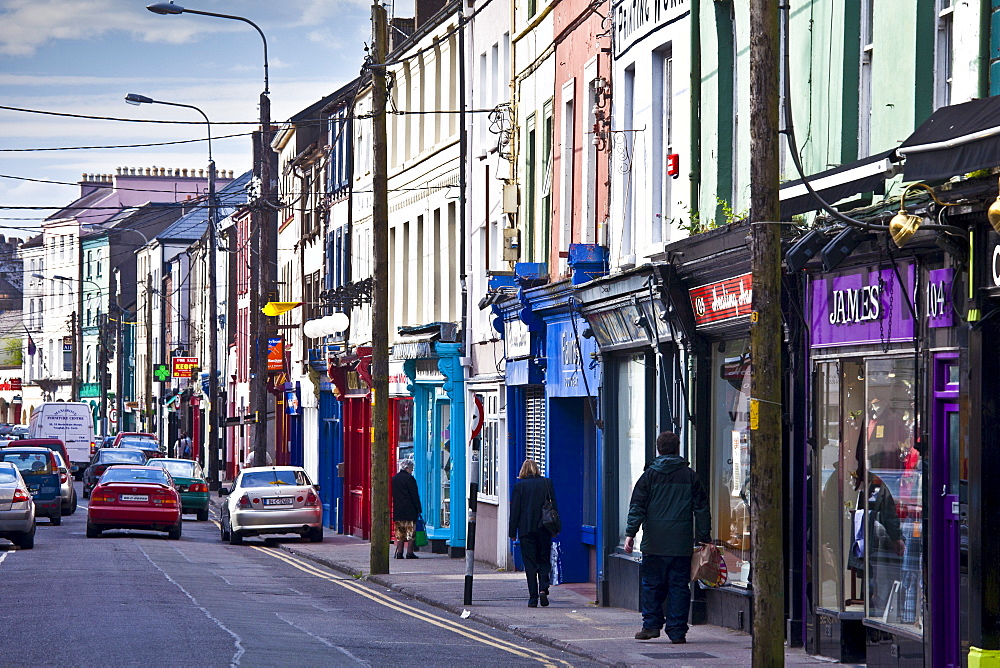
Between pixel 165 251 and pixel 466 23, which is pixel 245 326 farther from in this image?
pixel 466 23

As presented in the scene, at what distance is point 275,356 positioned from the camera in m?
48.8

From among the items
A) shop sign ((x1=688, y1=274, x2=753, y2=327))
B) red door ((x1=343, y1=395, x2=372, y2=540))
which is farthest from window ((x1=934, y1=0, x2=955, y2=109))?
red door ((x1=343, y1=395, x2=372, y2=540))

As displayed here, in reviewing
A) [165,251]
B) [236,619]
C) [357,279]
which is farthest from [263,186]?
[165,251]

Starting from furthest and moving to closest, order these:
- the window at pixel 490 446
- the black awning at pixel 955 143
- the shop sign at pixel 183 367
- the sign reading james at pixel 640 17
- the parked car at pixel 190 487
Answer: the shop sign at pixel 183 367 → the parked car at pixel 190 487 → the window at pixel 490 446 → the sign reading james at pixel 640 17 → the black awning at pixel 955 143

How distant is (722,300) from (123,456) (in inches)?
1412

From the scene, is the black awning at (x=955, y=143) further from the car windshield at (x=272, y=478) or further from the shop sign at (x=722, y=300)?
the car windshield at (x=272, y=478)

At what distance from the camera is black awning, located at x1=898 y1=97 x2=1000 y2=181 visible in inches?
414

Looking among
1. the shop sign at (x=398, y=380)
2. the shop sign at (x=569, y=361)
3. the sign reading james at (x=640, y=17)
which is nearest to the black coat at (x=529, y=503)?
the shop sign at (x=569, y=361)

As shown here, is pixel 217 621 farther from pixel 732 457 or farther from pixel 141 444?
pixel 141 444

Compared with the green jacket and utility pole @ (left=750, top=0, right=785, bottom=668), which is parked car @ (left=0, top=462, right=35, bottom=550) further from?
utility pole @ (left=750, top=0, right=785, bottom=668)

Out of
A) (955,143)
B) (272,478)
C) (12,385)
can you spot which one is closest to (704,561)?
(955,143)

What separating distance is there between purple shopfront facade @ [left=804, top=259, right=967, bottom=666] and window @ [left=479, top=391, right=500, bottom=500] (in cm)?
1342

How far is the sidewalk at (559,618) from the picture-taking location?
48.5ft

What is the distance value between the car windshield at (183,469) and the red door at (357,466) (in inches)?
226
